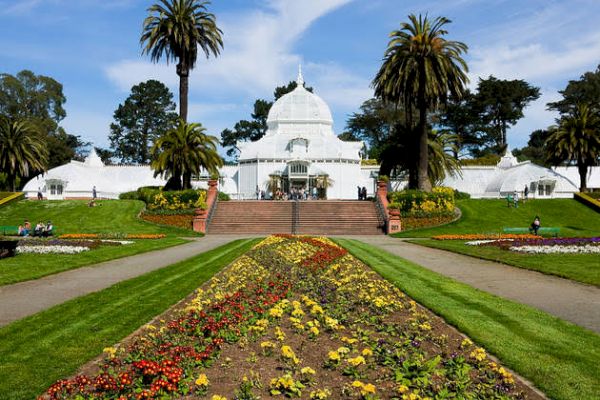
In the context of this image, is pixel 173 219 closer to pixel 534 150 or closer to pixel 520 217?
pixel 520 217

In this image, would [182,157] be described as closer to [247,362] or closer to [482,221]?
[482,221]

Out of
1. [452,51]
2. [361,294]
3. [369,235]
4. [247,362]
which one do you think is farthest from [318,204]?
[247,362]

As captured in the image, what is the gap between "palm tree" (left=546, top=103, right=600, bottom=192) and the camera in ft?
164

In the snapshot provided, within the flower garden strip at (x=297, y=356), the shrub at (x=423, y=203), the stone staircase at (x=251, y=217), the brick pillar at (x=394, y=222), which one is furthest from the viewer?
the shrub at (x=423, y=203)

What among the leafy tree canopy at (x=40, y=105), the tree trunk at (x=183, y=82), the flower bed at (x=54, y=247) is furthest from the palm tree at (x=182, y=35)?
the leafy tree canopy at (x=40, y=105)

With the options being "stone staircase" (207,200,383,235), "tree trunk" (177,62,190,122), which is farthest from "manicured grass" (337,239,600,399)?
"tree trunk" (177,62,190,122)

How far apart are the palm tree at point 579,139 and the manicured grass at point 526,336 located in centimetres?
4334

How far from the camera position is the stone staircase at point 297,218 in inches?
1480

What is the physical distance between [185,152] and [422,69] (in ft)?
61.8

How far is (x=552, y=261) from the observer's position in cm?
1789

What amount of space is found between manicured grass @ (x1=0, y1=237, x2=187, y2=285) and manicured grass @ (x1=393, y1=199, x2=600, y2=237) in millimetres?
19401

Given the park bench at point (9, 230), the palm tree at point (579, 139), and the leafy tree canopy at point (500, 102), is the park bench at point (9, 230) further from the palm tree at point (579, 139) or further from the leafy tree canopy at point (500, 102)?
the leafy tree canopy at point (500, 102)

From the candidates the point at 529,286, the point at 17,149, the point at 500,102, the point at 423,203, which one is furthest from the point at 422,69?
the point at 500,102

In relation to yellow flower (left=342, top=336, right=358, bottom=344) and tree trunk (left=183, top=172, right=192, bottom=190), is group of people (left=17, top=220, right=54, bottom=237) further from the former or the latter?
yellow flower (left=342, top=336, right=358, bottom=344)
